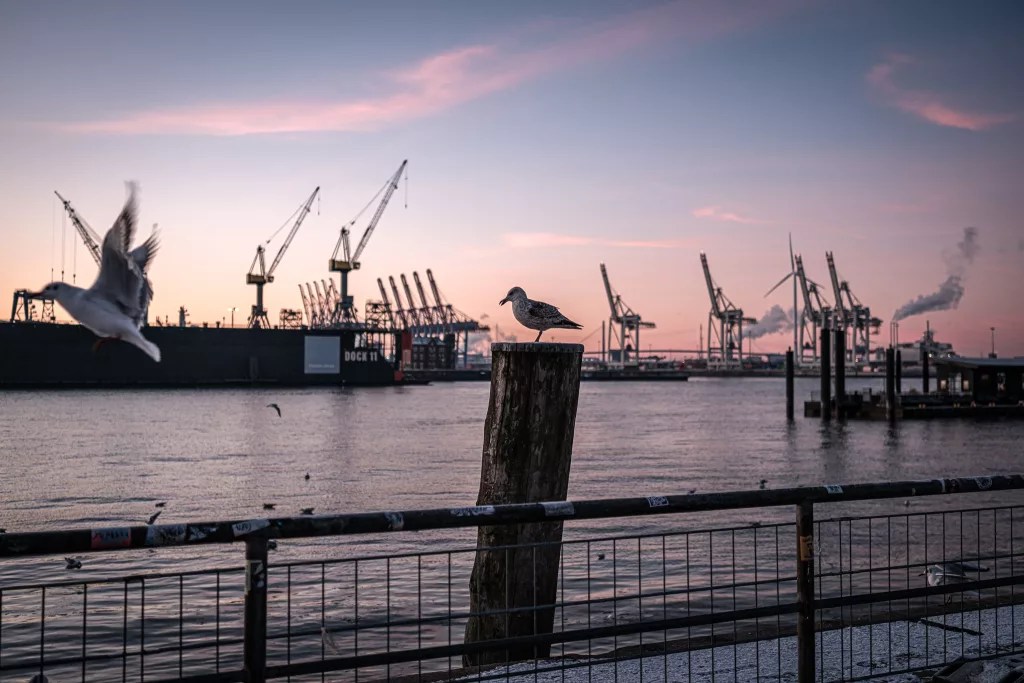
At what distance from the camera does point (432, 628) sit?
38.7ft

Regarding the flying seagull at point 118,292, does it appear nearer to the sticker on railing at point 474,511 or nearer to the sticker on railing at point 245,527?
the sticker on railing at point 245,527

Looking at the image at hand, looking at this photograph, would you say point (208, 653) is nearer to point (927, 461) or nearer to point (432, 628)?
point (432, 628)

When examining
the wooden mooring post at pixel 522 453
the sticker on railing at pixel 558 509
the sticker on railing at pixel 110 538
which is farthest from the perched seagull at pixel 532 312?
the sticker on railing at pixel 110 538

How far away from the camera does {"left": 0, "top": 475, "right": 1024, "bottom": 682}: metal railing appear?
3.44 m

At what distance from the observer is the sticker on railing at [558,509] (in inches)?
149

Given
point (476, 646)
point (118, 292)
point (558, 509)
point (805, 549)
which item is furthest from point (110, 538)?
point (805, 549)

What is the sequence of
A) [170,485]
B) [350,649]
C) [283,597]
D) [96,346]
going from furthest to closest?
[170,485] → [283,597] → [350,649] → [96,346]

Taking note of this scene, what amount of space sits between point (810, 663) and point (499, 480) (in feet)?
8.16

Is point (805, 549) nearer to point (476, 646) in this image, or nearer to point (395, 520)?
point (476, 646)

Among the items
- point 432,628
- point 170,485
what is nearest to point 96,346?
point 432,628

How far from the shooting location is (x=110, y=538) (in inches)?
119

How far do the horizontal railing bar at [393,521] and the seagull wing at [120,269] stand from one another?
2073 mm

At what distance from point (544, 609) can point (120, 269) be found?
9.56 ft

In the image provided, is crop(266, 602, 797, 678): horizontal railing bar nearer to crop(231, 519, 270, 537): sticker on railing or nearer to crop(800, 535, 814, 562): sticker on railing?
crop(800, 535, 814, 562): sticker on railing
